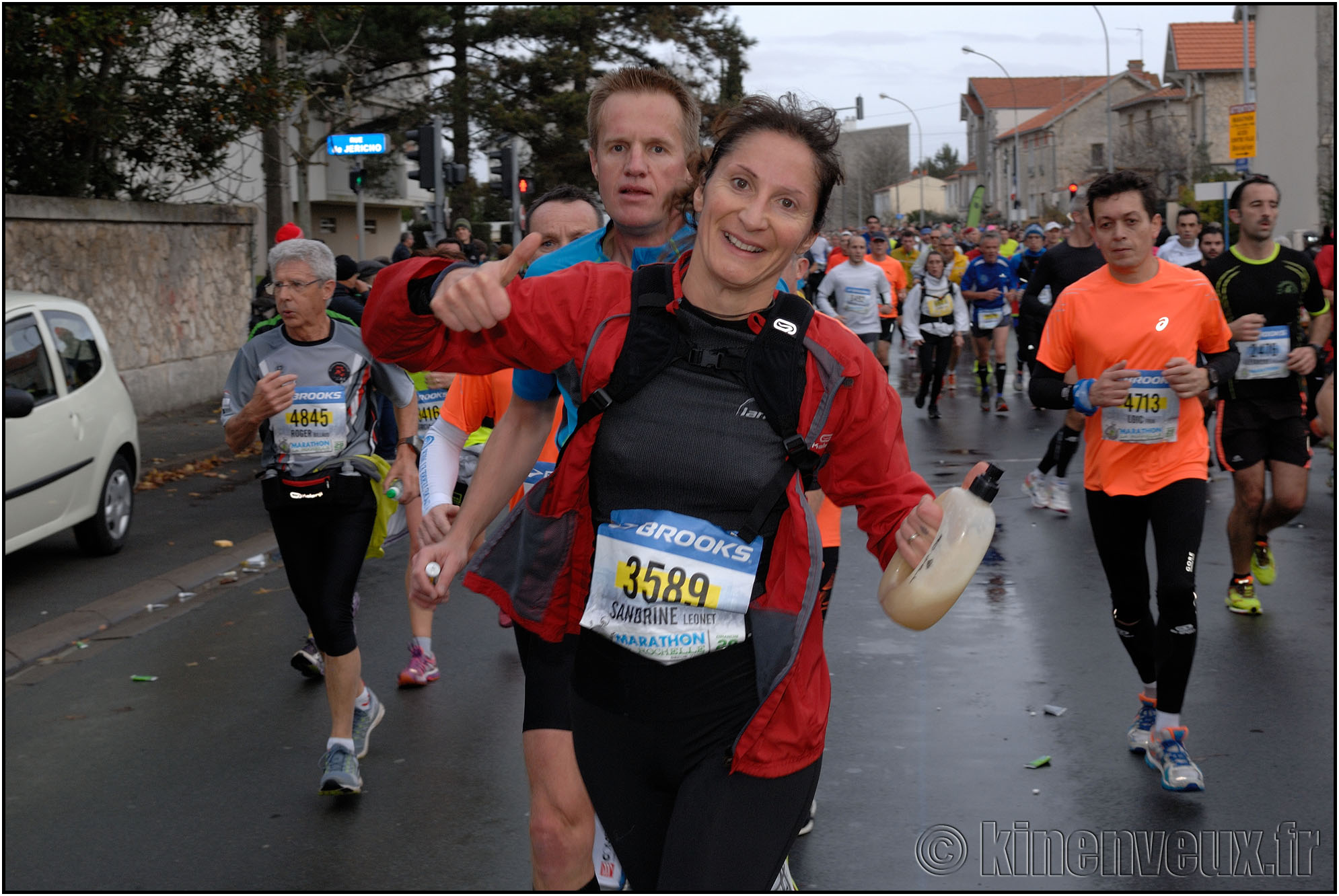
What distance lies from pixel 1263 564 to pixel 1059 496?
1326mm

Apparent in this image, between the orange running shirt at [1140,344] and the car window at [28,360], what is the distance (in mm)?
6436

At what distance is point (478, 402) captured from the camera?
5.36 meters

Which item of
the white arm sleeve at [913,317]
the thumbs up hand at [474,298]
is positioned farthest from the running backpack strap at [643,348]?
the white arm sleeve at [913,317]

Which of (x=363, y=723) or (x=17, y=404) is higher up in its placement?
(x=17, y=404)

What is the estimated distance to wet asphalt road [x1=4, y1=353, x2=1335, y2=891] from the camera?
454 cm

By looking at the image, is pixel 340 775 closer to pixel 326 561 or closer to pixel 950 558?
pixel 326 561

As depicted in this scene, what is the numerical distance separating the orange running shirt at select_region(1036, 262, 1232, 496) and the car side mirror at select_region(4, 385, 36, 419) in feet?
19.3

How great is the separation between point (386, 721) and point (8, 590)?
3874 mm

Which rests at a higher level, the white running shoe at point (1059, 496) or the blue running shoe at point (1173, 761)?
the white running shoe at point (1059, 496)

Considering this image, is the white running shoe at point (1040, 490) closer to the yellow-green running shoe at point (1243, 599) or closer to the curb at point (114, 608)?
the yellow-green running shoe at point (1243, 599)

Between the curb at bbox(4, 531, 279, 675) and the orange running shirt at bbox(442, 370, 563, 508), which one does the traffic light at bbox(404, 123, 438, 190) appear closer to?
the curb at bbox(4, 531, 279, 675)

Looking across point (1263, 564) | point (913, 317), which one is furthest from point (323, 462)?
point (913, 317)

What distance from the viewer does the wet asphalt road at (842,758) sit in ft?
14.9

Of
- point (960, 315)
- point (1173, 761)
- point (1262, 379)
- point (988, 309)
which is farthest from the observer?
point (988, 309)
